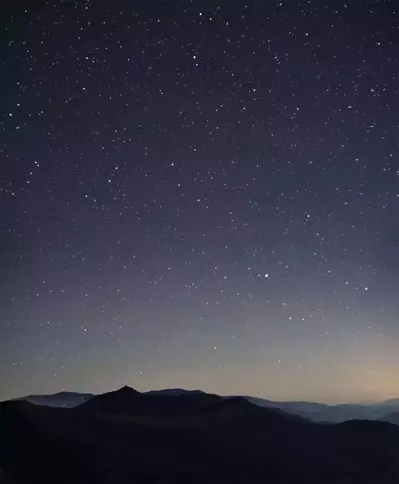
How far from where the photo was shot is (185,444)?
3.43m

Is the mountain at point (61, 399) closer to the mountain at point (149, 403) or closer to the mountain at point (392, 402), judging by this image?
the mountain at point (149, 403)

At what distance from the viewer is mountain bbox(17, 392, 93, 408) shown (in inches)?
141

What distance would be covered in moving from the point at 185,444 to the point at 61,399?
716 millimetres

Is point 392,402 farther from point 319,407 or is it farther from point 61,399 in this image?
point 61,399

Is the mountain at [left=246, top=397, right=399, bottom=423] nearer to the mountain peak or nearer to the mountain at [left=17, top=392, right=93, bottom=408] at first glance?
the mountain peak

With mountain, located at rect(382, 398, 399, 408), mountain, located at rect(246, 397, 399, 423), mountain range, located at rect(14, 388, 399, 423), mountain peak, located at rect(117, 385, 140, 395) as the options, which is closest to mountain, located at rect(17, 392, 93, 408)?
mountain range, located at rect(14, 388, 399, 423)

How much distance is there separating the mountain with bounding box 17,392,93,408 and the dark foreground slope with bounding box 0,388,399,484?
0.10ft

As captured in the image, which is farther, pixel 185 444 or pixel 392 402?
pixel 392 402

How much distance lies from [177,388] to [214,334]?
13.5 inches

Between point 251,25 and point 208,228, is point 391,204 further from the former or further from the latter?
point 251,25

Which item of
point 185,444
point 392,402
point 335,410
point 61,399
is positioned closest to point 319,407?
point 335,410

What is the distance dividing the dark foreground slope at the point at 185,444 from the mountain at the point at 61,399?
0.03m

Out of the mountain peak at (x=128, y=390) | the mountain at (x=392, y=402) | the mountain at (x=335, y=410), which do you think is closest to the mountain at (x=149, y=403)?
the mountain peak at (x=128, y=390)

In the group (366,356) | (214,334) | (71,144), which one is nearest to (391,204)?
(366,356)
